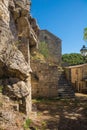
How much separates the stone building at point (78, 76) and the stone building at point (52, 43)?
14179mm

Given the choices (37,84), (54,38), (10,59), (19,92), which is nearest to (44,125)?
(19,92)

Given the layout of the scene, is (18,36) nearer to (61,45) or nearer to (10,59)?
(10,59)

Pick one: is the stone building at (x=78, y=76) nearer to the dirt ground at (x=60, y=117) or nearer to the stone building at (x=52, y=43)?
the dirt ground at (x=60, y=117)

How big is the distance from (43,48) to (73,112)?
21.1 meters

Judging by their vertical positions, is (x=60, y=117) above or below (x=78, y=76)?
below

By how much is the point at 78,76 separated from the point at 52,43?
642 inches

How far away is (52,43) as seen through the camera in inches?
1433

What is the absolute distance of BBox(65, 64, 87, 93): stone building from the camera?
68.7 ft

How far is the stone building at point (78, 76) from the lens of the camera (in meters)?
20.9

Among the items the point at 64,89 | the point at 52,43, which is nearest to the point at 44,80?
the point at 64,89

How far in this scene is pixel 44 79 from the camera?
53.5 ft

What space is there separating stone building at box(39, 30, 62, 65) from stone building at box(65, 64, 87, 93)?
1418 cm

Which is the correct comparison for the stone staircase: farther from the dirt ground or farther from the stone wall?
the dirt ground

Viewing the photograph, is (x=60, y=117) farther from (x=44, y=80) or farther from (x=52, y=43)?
(x=52, y=43)
